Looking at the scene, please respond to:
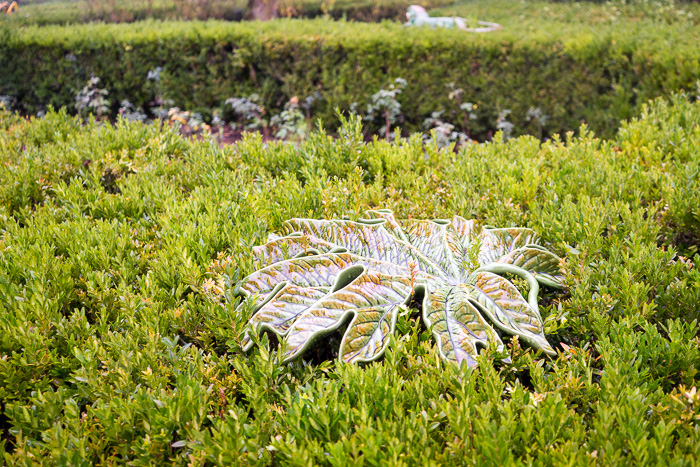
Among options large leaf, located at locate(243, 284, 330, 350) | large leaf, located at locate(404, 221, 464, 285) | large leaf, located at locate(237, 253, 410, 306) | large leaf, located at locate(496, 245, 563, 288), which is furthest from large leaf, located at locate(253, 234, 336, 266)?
large leaf, located at locate(496, 245, 563, 288)

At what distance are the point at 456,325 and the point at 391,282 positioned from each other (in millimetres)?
312

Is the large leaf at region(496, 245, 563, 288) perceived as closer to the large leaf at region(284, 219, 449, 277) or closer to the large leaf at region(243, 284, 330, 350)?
the large leaf at region(284, 219, 449, 277)

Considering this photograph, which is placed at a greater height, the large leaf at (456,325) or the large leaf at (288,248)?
the large leaf at (288,248)

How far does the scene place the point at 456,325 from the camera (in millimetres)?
1782

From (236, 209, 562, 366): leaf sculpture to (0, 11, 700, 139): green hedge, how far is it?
5.38m

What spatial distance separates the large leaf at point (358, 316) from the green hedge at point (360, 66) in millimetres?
5903

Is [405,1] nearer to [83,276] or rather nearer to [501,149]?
[501,149]

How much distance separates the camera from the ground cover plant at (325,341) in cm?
134

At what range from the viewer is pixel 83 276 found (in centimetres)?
218

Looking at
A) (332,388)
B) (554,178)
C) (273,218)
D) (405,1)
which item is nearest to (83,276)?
(273,218)

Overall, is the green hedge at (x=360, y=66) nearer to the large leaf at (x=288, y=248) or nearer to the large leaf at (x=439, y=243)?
the large leaf at (x=439, y=243)

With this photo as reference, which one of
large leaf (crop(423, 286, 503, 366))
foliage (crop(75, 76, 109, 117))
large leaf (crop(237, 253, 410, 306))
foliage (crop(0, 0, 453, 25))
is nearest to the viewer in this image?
large leaf (crop(423, 286, 503, 366))

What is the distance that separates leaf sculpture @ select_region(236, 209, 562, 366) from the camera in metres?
1.74

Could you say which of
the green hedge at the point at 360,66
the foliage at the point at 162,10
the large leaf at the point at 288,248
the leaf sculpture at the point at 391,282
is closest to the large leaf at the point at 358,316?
the leaf sculpture at the point at 391,282
